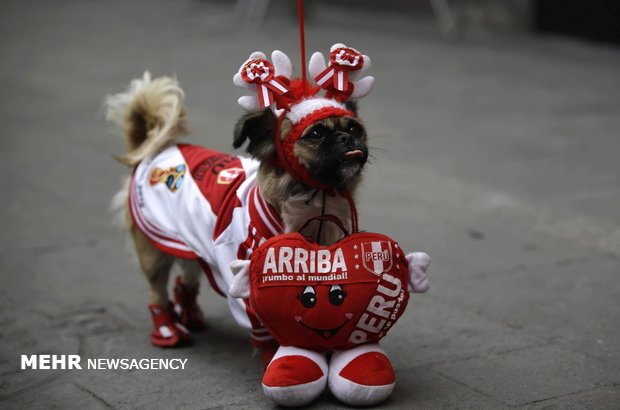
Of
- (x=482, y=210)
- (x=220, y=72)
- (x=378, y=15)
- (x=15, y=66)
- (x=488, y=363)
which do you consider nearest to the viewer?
(x=488, y=363)

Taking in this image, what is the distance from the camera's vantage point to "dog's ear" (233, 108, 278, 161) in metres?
3.69

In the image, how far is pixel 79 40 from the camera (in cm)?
1391

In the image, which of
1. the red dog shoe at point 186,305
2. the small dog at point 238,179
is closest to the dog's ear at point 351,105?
the small dog at point 238,179

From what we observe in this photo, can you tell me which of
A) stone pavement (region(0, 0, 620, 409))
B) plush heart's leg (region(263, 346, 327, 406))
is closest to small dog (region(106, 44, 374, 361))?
plush heart's leg (region(263, 346, 327, 406))

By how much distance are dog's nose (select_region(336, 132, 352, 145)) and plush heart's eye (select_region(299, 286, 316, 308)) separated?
0.58 meters

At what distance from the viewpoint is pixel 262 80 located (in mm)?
3580

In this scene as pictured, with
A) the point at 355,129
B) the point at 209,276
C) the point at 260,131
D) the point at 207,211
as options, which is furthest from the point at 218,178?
the point at 355,129

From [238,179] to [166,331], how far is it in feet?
3.00

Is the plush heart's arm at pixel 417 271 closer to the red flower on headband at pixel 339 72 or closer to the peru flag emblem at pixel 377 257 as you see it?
the peru flag emblem at pixel 377 257

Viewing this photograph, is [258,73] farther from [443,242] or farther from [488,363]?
[443,242]

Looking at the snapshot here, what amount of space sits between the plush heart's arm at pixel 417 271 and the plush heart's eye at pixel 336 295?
33 cm

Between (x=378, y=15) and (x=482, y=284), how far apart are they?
402 inches

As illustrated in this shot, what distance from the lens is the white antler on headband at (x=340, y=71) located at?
3.66 metres

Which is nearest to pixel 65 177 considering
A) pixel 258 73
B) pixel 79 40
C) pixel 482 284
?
pixel 482 284
